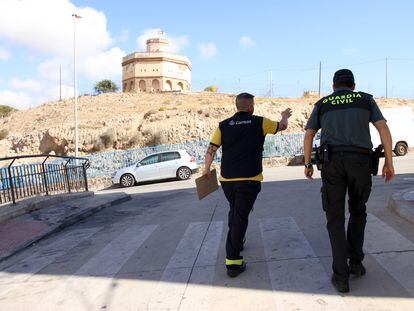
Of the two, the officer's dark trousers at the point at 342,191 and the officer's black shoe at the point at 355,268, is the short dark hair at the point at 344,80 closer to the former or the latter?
the officer's dark trousers at the point at 342,191

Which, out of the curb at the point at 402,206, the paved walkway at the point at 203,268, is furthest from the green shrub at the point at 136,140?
the curb at the point at 402,206

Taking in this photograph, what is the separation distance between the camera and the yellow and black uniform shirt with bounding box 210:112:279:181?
16.4 feet

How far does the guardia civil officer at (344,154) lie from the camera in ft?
13.9

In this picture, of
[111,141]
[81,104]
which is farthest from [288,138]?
[81,104]

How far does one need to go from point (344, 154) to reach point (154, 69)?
76338 mm

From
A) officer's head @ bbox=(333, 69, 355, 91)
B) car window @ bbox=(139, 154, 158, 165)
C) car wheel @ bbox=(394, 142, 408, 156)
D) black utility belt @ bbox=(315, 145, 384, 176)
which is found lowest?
Result: car wheel @ bbox=(394, 142, 408, 156)

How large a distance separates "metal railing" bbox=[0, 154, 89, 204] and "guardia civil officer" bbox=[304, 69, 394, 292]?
24.8 ft

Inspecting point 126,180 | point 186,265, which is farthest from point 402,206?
point 126,180

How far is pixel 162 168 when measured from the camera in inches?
918

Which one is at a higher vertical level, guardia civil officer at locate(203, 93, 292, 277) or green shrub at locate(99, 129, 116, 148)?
guardia civil officer at locate(203, 93, 292, 277)

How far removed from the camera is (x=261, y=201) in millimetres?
10438

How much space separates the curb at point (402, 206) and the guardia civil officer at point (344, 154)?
2.80m

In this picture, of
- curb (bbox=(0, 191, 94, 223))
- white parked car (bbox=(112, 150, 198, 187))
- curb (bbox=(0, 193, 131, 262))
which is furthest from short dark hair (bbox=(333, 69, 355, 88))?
white parked car (bbox=(112, 150, 198, 187))

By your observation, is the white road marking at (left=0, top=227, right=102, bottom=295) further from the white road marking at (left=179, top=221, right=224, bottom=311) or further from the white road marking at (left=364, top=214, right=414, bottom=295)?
the white road marking at (left=364, top=214, right=414, bottom=295)
